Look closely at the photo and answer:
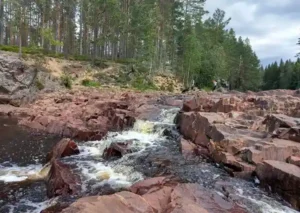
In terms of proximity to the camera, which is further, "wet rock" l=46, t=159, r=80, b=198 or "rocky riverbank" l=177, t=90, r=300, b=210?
"rocky riverbank" l=177, t=90, r=300, b=210

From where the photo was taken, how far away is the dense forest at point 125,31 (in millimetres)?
44750

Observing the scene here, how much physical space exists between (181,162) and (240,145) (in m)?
2.89

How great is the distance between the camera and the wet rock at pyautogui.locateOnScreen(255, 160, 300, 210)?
9.84 metres

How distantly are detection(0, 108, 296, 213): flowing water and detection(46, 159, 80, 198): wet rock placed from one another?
28 cm

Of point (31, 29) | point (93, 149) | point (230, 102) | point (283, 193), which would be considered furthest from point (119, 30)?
point (283, 193)

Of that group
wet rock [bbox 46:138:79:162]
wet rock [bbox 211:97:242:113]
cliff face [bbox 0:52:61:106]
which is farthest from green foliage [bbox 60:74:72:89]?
wet rock [bbox 46:138:79:162]

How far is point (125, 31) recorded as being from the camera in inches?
1847

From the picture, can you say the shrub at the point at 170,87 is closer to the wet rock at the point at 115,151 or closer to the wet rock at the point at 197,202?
the wet rock at the point at 115,151

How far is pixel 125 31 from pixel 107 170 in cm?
3746

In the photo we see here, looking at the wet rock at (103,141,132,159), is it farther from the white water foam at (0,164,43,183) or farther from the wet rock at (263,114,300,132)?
the wet rock at (263,114,300,132)

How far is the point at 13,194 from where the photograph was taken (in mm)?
10164

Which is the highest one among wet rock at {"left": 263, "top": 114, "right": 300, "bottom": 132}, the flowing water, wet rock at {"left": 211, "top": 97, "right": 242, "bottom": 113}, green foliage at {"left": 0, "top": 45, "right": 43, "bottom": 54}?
green foliage at {"left": 0, "top": 45, "right": 43, "bottom": 54}

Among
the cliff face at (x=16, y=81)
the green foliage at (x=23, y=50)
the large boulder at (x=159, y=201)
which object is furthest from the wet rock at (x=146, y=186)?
the green foliage at (x=23, y=50)

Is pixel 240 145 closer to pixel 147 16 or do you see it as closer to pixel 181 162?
pixel 181 162
